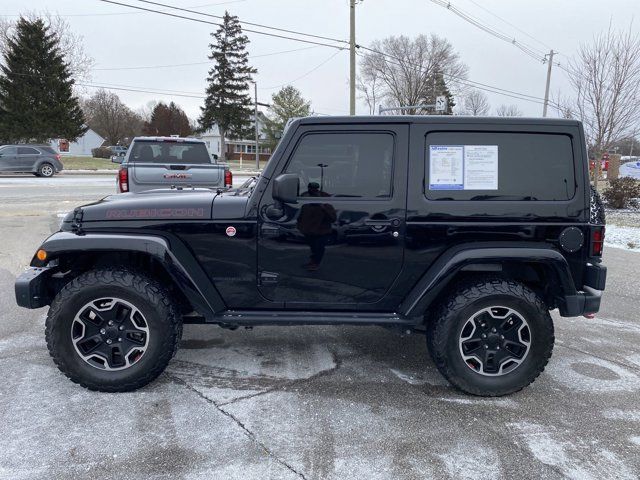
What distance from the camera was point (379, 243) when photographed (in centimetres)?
340

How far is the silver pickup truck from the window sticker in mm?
5551

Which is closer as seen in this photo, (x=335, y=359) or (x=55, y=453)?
(x=55, y=453)

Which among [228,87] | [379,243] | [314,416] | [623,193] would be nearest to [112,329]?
[314,416]

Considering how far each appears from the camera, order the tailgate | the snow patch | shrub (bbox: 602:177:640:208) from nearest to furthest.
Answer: the snow patch, the tailgate, shrub (bbox: 602:177:640:208)

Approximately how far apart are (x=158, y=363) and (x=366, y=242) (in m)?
1.67

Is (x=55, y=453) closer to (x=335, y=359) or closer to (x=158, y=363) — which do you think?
(x=158, y=363)

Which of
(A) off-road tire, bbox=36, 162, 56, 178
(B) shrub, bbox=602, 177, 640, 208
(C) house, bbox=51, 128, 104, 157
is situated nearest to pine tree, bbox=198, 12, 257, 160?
(C) house, bbox=51, 128, 104, 157

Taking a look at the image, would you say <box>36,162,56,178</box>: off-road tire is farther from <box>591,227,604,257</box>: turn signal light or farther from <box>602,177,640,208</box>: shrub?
<box>591,227,604,257</box>: turn signal light

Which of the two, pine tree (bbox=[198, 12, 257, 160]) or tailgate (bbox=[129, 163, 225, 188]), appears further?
pine tree (bbox=[198, 12, 257, 160])

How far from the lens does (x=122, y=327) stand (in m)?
3.39

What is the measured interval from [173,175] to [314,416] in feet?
19.5

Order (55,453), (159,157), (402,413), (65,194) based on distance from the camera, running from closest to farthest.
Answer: (55,453) < (402,413) < (159,157) < (65,194)

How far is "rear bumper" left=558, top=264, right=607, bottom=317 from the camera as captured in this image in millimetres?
3414

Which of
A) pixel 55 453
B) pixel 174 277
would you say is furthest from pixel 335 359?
pixel 55 453
